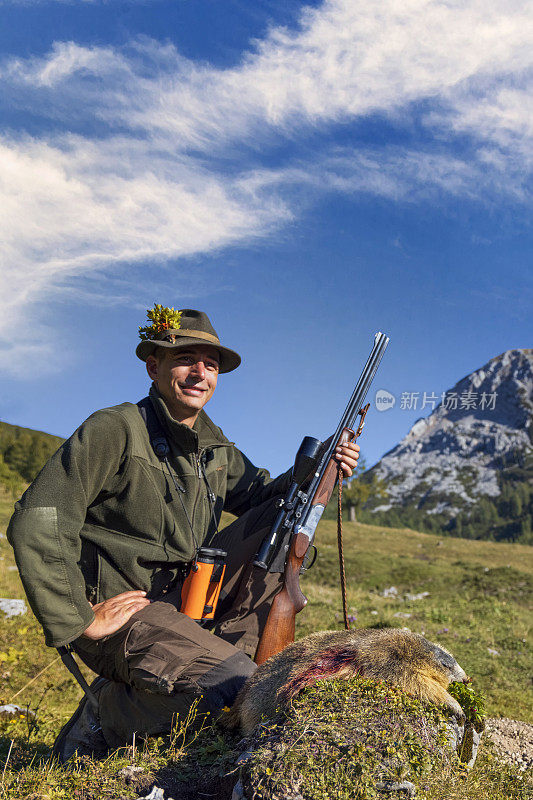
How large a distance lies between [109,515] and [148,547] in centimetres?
47

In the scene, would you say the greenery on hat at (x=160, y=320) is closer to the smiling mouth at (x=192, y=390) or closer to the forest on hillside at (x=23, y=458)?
the smiling mouth at (x=192, y=390)

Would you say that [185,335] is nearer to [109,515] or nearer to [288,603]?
[109,515]

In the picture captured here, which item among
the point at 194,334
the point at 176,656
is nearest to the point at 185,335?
the point at 194,334

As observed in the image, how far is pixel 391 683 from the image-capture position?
348cm

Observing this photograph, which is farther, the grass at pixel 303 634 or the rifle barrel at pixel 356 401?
the rifle barrel at pixel 356 401

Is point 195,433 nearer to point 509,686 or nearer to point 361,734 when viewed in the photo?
point 361,734

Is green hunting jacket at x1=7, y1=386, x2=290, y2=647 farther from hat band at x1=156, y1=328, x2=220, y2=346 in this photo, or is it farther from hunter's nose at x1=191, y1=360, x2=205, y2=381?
hat band at x1=156, y1=328, x2=220, y2=346

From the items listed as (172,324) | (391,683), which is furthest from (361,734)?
(172,324)

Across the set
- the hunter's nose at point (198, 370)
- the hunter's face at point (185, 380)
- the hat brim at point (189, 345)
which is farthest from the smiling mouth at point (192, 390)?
the hat brim at point (189, 345)

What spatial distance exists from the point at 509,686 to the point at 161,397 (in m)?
7.88

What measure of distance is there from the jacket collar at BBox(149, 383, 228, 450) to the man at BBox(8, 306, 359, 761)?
0.01 meters

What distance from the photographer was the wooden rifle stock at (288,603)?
16.4 ft

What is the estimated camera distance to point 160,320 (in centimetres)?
624

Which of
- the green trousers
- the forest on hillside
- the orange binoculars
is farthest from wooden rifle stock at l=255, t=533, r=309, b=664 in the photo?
the forest on hillside
